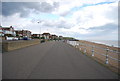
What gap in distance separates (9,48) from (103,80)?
635 inches

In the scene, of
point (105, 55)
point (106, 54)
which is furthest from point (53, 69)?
point (105, 55)

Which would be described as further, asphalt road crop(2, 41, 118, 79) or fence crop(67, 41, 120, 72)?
fence crop(67, 41, 120, 72)

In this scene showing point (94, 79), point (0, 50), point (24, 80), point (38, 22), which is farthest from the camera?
point (38, 22)

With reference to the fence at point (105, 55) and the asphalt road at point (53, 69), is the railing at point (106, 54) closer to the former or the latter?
the fence at point (105, 55)

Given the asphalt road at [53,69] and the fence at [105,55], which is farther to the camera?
the fence at [105,55]

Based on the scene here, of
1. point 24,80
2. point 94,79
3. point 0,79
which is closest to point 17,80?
point 24,80

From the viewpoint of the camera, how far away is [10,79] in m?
5.72

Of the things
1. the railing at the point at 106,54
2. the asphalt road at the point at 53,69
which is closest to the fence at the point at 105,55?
the railing at the point at 106,54

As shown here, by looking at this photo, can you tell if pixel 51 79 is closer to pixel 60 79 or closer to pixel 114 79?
pixel 60 79

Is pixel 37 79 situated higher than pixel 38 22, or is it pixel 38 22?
pixel 38 22

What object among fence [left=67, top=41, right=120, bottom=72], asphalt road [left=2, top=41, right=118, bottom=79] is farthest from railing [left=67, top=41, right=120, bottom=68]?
asphalt road [left=2, top=41, right=118, bottom=79]

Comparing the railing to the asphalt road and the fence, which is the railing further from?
the asphalt road

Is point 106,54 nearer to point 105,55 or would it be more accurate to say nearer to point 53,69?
point 105,55

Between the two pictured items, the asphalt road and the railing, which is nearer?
the asphalt road
